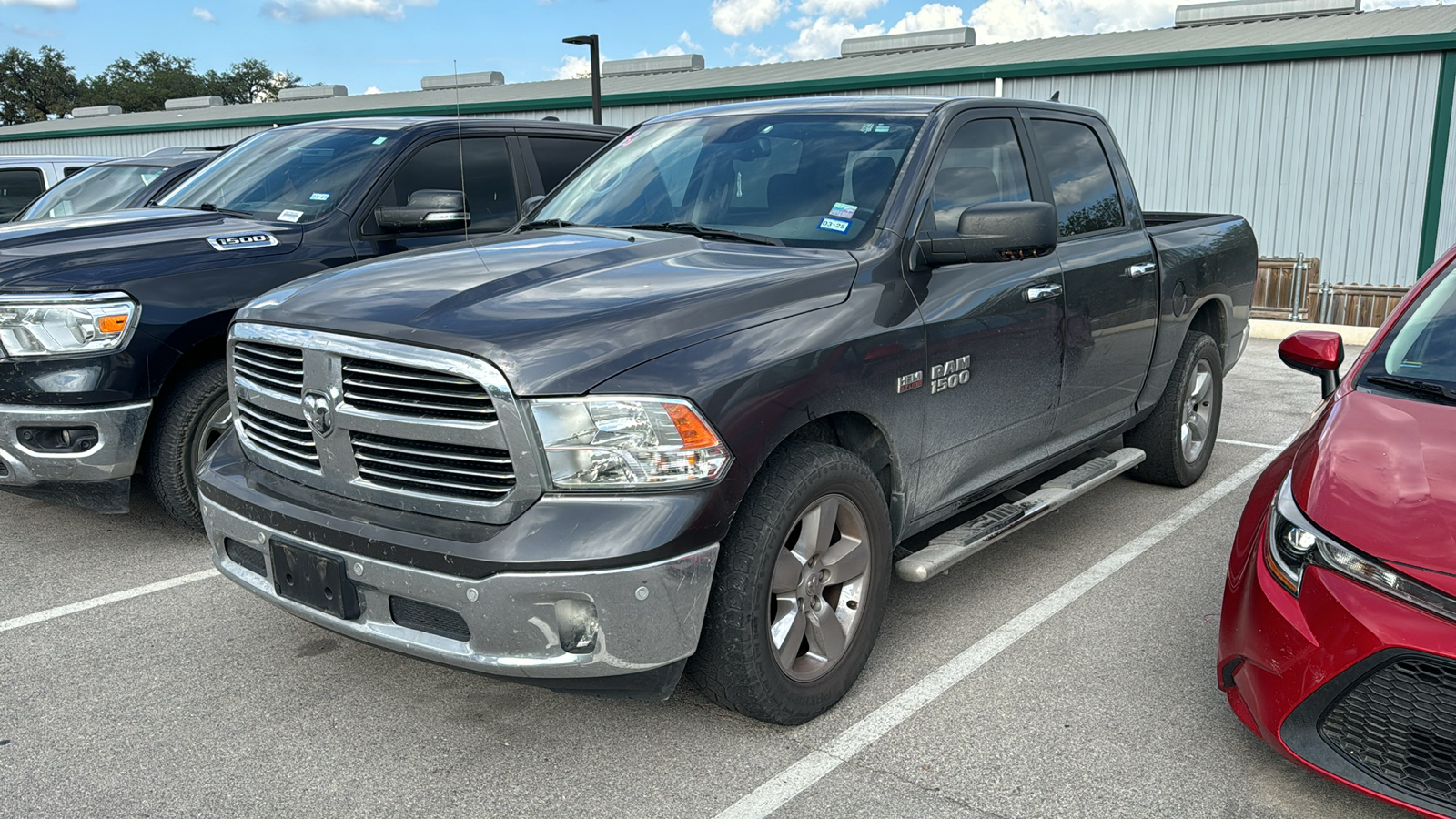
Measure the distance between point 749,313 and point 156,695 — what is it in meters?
2.24

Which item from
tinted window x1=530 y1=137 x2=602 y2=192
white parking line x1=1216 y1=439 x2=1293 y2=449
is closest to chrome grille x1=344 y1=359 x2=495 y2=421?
tinted window x1=530 y1=137 x2=602 y2=192

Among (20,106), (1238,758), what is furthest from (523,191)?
(20,106)

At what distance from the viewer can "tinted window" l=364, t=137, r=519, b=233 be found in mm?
5660

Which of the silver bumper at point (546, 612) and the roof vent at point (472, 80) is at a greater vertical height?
the roof vent at point (472, 80)

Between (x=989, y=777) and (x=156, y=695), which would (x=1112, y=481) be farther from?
(x=156, y=695)

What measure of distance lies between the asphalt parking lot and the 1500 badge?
0.93 metres

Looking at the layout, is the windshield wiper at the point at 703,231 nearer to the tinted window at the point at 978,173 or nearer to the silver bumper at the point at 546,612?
the tinted window at the point at 978,173

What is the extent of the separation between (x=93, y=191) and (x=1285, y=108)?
45.5 feet

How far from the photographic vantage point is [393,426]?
2.80 meters

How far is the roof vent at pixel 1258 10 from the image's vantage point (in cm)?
1888

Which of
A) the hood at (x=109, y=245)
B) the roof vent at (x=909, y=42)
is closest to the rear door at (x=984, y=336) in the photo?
the hood at (x=109, y=245)

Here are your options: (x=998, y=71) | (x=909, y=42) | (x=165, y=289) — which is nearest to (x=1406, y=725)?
(x=165, y=289)

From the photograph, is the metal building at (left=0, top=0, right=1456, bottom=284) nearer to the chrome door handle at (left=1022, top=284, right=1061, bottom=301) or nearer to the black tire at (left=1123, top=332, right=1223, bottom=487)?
the black tire at (left=1123, top=332, right=1223, bottom=487)

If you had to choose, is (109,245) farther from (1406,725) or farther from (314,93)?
(314,93)
